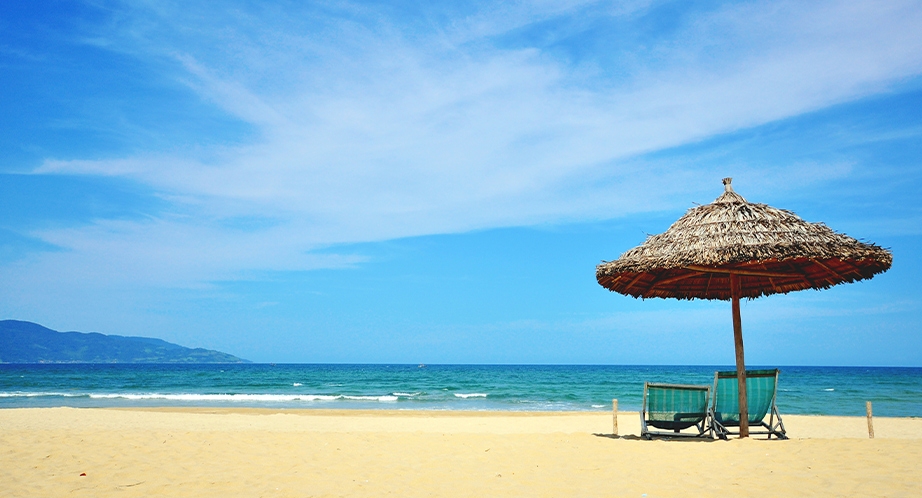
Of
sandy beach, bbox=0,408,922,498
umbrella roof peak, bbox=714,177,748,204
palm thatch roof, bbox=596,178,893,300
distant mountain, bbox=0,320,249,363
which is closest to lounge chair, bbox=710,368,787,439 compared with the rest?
sandy beach, bbox=0,408,922,498

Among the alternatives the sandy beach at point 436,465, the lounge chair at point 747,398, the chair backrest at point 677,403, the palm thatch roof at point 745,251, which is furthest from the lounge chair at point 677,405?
the palm thatch roof at point 745,251

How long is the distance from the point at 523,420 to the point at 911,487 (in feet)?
36.2

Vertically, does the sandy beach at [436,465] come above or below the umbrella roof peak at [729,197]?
below

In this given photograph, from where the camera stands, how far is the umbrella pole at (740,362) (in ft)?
24.8

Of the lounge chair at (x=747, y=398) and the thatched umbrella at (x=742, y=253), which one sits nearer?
the thatched umbrella at (x=742, y=253)

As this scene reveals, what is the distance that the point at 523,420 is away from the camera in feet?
50.8

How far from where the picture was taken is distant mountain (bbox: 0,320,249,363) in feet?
493

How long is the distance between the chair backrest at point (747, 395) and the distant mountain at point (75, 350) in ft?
529

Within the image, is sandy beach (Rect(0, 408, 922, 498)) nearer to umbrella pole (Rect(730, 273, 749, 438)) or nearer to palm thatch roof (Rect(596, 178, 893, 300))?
umbrella pole (Rect(730, 273, 749, 438))

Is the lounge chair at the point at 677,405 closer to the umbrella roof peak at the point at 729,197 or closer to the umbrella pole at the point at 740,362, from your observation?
the umbrella pole at the point at 740,362

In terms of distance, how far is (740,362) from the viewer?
7.55 metres

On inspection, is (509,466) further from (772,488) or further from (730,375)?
(730,375)

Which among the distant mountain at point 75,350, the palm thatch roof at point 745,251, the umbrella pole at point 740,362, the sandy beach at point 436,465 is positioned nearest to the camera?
the sandy beach at point 436,465

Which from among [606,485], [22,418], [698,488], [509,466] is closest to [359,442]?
[509,466]
